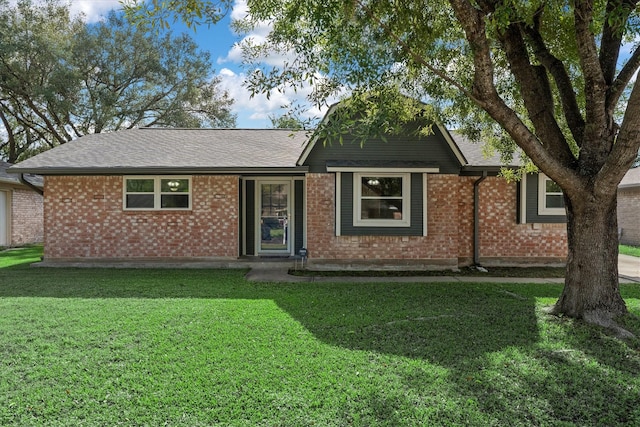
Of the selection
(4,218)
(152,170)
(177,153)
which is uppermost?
→ (177,153)

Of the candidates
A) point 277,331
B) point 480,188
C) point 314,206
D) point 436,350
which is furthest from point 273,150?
point 436,350

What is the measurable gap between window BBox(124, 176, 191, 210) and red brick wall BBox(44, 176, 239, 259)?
0.18 m

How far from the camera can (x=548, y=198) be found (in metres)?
10.6

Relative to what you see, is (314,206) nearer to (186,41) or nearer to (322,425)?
(322,425)

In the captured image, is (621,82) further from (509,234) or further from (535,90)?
(509,234)

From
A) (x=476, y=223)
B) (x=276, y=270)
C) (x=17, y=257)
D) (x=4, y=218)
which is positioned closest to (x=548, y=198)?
(x=476, y=223)

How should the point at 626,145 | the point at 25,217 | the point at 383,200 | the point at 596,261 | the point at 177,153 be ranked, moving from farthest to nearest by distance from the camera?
1. the point at 25,217
2. the point at 177,153
3. the point at 383,200
4. the point at 596,261
5. the point at 626,145

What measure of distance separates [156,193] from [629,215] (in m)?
19.1

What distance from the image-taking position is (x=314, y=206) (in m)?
9.91

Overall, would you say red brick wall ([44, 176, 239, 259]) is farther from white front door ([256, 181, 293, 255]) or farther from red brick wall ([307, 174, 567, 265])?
red brick wall ([307, 174, 567, 265])

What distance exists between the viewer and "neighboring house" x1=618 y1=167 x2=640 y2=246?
54.8 ft

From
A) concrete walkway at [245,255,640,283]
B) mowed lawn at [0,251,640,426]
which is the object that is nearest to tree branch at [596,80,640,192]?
mowed lawn at [0,251,640,426]

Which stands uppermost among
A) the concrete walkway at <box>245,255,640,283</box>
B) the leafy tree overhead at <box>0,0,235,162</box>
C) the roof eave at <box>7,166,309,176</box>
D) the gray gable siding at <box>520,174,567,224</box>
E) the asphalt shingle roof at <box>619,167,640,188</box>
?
the leafy tree overhead at <box>0,0,235,162</box>

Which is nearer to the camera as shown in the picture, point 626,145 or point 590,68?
point 626,145
